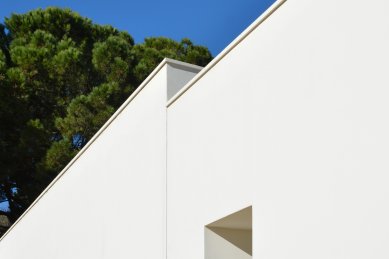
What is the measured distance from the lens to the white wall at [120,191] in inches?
213

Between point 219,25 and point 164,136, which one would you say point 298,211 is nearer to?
point 164,136

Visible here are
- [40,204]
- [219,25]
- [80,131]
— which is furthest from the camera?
[80,131]

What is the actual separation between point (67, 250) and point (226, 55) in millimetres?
3402

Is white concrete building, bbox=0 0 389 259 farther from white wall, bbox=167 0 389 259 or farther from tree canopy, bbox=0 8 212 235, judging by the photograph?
tree canopy, bbox=0 8 212 235

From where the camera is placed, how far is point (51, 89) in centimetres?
1390

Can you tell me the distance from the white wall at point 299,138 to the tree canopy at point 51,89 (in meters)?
8.46

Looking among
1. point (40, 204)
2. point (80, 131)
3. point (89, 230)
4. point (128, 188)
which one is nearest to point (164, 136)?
point (128, 188)

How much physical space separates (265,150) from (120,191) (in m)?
2.44

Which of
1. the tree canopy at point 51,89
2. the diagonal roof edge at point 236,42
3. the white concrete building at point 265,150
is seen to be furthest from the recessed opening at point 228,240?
the tree canopy at point 51,89

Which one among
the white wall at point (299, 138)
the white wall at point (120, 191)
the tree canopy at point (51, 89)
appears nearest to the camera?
the white wall at point (299, 138)

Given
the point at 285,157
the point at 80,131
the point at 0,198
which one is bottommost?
the point at 285,157

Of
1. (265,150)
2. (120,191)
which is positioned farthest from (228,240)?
(120,191)

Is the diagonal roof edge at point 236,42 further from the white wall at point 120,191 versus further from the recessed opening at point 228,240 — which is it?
the recessed opening at point 228,240

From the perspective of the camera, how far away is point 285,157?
370 centimetres
